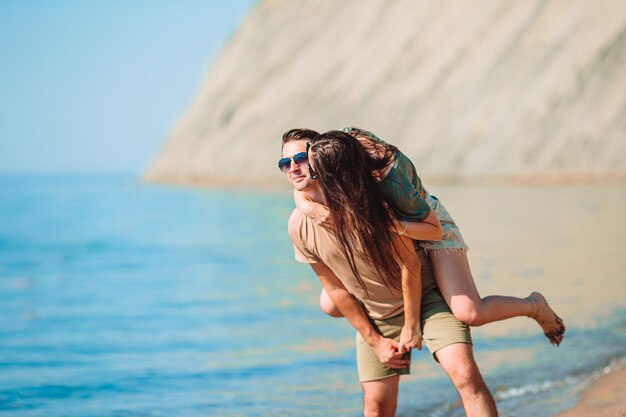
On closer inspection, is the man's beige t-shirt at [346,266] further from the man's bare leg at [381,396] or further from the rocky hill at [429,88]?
the rocky hill at [429,88]

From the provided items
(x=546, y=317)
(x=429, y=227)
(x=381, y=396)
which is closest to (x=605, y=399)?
(x=546, y=317)

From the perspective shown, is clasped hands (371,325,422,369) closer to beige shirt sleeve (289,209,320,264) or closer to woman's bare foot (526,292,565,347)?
beige shirt sleeve (289,209,320,264)

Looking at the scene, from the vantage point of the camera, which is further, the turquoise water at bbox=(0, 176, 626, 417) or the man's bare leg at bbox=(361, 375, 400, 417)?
the turquoise water at bbox=(0, 176, 626, 417)

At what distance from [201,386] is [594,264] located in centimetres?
721

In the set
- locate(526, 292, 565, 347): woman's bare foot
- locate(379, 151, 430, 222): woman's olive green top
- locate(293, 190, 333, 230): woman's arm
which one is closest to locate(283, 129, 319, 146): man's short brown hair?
locate(293, 190, 333, 230): woman's arm

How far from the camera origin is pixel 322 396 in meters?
6.75

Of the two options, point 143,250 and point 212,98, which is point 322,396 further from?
point 212,98

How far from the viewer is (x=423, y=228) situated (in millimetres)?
4172

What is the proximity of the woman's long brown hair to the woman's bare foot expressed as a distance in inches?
32.7

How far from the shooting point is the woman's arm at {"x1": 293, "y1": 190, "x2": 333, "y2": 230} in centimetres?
421

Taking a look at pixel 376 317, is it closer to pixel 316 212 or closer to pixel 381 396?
pixel 381 396

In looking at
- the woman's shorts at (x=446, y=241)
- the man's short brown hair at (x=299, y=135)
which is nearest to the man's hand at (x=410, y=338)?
the woman's shorts at (x=446, y=241)

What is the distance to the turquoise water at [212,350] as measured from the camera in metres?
6.66

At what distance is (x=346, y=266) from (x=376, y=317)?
0.34 m
